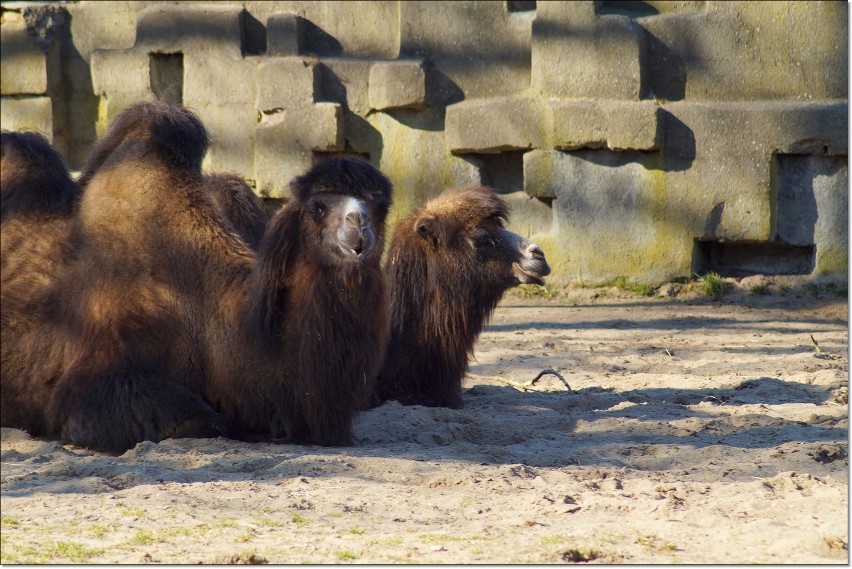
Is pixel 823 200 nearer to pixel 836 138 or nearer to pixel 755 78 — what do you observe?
pixel 836 138

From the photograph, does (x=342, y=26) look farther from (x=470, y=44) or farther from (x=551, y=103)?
(x=551, y=103)

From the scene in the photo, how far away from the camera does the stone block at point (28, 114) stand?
12148mm

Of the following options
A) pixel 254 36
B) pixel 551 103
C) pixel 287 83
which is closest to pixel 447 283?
pixel 551 103

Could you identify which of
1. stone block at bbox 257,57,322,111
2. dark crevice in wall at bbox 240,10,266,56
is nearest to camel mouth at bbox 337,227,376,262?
stone block at bbox 257,57,322,111

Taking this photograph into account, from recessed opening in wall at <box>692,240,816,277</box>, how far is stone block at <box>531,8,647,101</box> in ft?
5.02

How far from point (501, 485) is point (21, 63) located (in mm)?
9133

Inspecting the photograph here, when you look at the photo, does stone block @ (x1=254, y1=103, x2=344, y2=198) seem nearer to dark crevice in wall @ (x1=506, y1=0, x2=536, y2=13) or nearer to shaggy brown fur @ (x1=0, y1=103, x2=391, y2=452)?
dark crevice in wall @ (x1=506, y1=0, x2=536, y2=13)

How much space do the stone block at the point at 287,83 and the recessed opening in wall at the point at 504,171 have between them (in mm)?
1717

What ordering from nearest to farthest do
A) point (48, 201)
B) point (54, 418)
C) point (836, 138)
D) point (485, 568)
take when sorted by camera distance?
point (485, 568) < point (54, 418) < point (48, 201) < point (836, 138)

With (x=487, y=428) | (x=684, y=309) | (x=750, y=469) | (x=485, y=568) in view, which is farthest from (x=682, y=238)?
(x=485, y=568)

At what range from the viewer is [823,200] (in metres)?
10.0

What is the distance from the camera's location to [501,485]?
4816 mm

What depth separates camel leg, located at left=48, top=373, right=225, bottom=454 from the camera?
534cm

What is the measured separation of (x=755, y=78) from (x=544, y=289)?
101 inches
